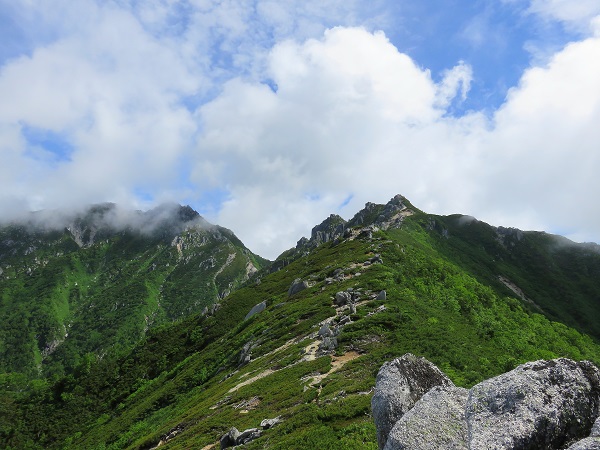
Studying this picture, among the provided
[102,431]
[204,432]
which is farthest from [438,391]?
[102,431]

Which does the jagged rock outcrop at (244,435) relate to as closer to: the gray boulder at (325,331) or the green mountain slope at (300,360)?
the green mountain slope at (300,360)

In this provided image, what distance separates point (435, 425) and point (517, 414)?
2170mm

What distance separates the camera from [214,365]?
65.0 metres

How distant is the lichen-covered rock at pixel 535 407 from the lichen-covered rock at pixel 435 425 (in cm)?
50

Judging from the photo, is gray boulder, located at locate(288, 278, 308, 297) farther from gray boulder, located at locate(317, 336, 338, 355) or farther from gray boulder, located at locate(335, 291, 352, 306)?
gray boulder, located at locate(317, 336, 338, 355)

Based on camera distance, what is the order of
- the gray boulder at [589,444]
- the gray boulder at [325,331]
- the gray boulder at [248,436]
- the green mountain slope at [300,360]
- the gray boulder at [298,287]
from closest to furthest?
the gray boulder at [589,444] → the gray boulder at [248,436] → the green mountain slope at [300,360] → the gray boulder at [325,331] → the gray boulder at [298,287]

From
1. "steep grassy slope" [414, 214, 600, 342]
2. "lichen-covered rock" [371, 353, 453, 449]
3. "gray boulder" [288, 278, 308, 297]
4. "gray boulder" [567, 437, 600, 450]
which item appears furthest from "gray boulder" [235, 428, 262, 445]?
"steep grassy slope" [414, 214, 600, 342]

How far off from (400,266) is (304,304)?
60.6ft

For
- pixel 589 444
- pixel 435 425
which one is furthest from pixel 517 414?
pixel 435 425

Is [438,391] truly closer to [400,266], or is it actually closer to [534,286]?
[400,266]

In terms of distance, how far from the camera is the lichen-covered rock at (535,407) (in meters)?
8.58

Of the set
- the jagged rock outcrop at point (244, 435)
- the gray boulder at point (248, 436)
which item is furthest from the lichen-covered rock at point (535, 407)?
the jagged rock outcrop at point (244, 435)

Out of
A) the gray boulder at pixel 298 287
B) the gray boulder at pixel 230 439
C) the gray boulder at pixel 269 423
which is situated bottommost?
the gray boulder at pixel 230 439

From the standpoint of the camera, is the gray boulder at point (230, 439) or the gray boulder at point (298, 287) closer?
the gray boulder at point (230, 439)
